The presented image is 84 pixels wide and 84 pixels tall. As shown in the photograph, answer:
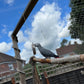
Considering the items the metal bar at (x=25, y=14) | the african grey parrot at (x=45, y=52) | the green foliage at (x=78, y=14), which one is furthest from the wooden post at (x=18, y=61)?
the green foliage at (x=78, y=14)

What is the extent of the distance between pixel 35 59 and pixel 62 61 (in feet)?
1.23

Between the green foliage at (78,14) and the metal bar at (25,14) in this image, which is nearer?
the metal bar at (25,14)

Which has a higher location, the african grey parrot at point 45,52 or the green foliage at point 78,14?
the green foliage at point 78,14

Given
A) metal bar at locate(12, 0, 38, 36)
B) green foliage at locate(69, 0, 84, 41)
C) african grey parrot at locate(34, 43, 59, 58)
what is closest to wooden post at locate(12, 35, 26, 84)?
metal bar at locate(12, 0, 38, 36)

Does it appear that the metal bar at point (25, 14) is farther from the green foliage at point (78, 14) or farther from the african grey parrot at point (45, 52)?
the green foliage at point (78, 14)

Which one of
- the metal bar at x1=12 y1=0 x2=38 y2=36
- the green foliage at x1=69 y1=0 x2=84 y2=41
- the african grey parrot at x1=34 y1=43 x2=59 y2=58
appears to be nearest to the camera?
the metal bar at x1=12 y1=0 x2=38 y2=36

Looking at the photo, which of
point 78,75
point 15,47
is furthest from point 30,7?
point 78,75

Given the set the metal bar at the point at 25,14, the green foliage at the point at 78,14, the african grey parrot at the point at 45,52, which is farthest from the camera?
the green foliage at the point at 78,14

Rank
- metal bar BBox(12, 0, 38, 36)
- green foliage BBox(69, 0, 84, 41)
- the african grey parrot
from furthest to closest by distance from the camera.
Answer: green foliage BBox(69, 0, 84, 41)
the african grey parrot
metal bar BBox(12, 0, 38, 36)

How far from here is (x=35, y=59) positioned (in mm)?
924

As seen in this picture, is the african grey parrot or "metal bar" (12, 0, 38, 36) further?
the african grey parrot

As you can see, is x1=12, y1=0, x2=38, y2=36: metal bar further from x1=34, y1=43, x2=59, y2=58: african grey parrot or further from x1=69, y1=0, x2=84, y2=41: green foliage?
x1=69, y1=0, x2=84, y2=41: green foliage

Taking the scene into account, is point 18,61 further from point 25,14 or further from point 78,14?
point 78,14

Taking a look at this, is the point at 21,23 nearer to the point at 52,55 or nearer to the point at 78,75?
the point at 52,55
